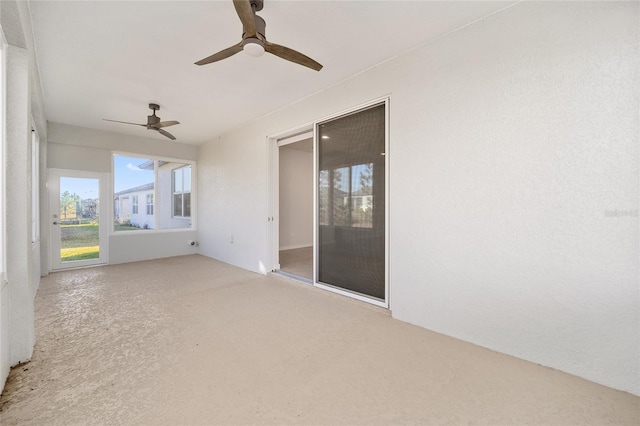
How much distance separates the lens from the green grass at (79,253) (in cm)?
505

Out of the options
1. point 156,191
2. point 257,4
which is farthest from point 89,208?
point 257,4

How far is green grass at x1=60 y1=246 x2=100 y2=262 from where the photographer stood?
505cm

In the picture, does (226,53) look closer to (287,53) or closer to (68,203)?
(287,53)

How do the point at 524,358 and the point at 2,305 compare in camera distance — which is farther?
the point at 524,358

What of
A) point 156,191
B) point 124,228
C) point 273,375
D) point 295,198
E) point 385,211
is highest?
point 156,191

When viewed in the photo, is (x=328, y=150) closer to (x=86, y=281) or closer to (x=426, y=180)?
(x=426, y=180)

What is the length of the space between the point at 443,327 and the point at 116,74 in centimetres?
450

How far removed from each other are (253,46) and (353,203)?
1.97 meters

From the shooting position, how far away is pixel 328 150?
3652mm

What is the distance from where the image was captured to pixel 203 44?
8.53 feet

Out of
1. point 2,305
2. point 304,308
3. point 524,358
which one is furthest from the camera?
point 304,308

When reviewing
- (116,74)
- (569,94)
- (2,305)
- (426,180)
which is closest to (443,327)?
(426,180)

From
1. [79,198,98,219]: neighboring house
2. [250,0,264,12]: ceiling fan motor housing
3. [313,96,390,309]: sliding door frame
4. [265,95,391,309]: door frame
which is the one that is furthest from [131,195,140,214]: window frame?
[250,0,264,12]: ceiling fan motor housing

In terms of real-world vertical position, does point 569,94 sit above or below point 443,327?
above
